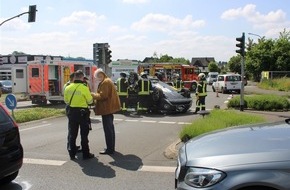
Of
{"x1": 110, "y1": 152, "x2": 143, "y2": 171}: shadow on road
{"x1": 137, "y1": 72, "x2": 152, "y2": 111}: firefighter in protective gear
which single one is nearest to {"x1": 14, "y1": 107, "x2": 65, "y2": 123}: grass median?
{"x1": 137, "y1": 72, "x2": 152, "y2": 111}: firefighter in protective gear

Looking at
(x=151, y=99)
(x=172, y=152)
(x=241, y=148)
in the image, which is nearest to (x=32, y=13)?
(x=151, y=99)

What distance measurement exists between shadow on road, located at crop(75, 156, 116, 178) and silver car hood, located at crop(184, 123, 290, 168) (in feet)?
9.47

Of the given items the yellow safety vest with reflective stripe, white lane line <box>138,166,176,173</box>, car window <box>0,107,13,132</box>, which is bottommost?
white lane line <box>138,166,176,173</box>

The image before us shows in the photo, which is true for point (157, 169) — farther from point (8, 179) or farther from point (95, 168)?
point (8, 179)

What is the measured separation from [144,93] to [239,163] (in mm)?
14009

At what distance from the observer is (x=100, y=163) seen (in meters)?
7.90

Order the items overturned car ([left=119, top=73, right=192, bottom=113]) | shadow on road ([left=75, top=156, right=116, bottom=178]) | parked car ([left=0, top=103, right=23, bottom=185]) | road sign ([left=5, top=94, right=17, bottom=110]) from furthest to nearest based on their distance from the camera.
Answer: overturned car ([left=119, top=73, right=192, bottom=113]) < road sign ([left=5, top=94, right=17, bottom=110]) < shadow on road ([left=75, top=156, right=116, bottom=178]) < parked car ([left=0, top=103, right=23, bottom=185])

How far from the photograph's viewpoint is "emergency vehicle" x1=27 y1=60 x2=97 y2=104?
23156 mm

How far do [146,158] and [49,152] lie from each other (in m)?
2.19

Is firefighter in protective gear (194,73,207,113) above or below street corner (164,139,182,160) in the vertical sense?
above

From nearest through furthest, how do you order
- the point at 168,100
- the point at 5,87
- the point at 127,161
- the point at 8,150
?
the point at 8,150, the point at 127,161, the point at 168,100, the point at 5,87

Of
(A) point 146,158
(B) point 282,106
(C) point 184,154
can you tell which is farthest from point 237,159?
(B) point 282,106

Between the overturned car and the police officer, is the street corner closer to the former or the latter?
the police officer

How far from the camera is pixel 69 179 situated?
6.77 meters
